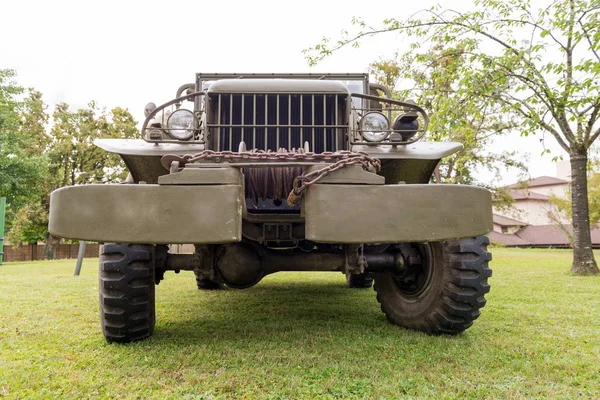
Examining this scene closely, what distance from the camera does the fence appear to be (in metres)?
23.5

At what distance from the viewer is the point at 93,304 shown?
4.11 metres

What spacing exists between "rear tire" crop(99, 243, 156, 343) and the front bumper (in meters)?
0.71

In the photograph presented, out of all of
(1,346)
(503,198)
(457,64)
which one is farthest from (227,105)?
(503,198)

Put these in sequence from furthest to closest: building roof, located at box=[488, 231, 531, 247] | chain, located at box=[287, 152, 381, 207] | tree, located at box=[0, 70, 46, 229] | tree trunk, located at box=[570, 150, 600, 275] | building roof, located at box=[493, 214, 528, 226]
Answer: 1. building roof, located at box=[493, 214, 528, 226]
2. building roof, located at box=[488, 231, 531, 247]
3. tree, located at box=[0, 70, 46, 229]
4. tree trunk, located at box=[570, 150, 600, 275]
5. chain, located at box=[287, 152, 381, 207]

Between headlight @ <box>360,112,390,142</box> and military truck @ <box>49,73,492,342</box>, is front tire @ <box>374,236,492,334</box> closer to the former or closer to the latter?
military truck @ <box>49,73,492,342</box>

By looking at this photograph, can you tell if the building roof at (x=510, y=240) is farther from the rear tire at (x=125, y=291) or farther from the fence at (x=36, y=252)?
the rear tire at (x=125, y=291)

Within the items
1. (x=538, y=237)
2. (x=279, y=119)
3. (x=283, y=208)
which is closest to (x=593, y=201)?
(x=538, y=237)

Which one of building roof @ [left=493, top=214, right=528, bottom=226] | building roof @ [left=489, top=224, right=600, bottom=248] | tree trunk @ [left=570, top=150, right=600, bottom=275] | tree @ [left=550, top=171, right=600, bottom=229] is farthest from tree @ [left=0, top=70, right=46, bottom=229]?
building roof @ [left=493, top=214, right=528, bottom=226]

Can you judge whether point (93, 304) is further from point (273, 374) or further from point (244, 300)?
point (273, 374)

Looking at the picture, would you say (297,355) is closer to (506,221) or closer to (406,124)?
(406,124)

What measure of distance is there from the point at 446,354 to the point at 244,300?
2.51 meters

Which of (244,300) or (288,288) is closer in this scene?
(244,300)

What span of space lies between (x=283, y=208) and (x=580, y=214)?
7.57 m

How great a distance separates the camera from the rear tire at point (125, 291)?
2527 millimetres
